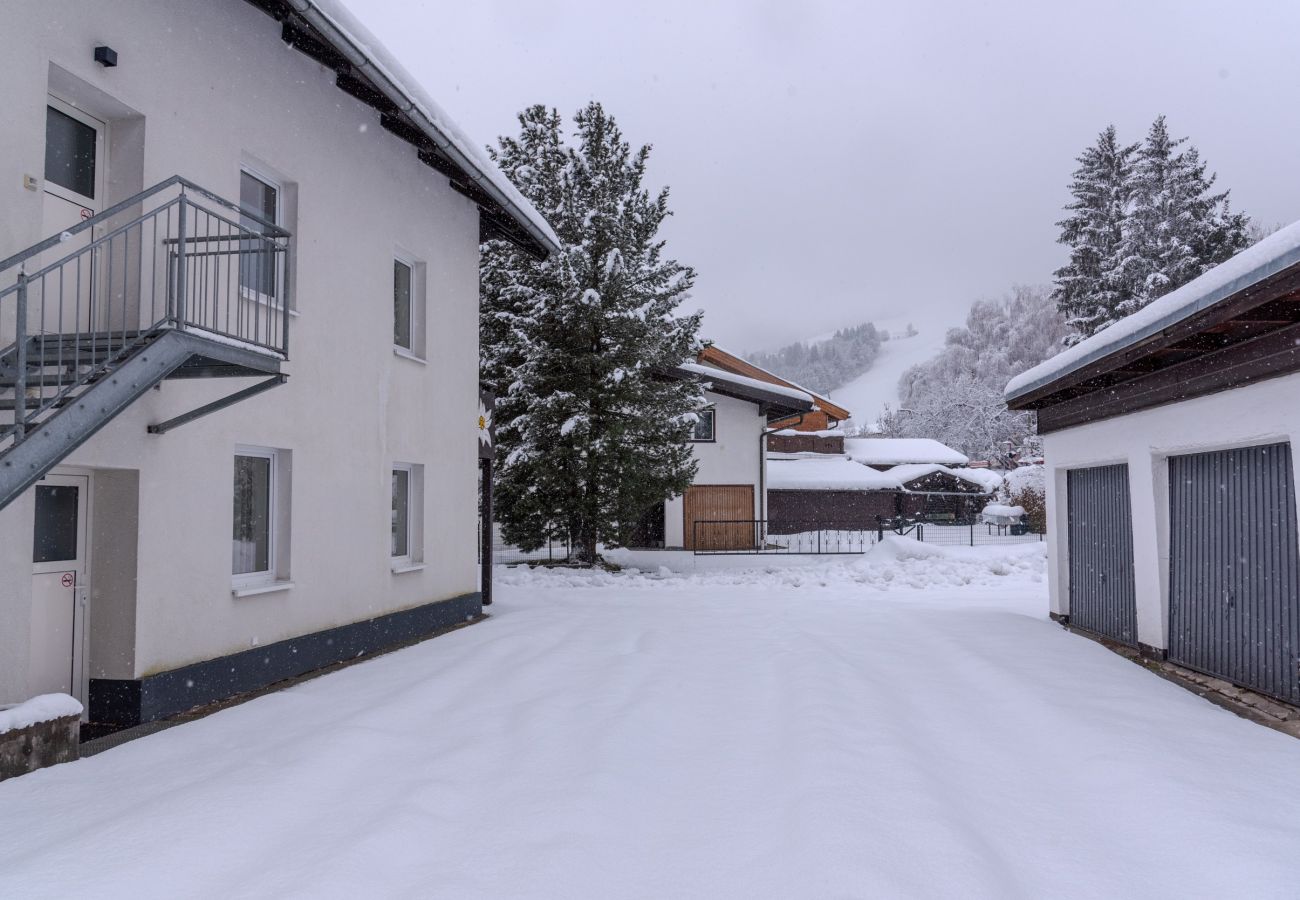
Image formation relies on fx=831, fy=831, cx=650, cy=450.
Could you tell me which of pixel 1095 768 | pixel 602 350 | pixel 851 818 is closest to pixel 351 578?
pixel 851 818

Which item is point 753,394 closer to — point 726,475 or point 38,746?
point 726,475

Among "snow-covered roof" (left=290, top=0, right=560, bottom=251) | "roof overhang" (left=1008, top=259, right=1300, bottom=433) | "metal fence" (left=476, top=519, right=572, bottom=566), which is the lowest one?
"metal fence" (left=476, top=519, right=572, bottom=566)

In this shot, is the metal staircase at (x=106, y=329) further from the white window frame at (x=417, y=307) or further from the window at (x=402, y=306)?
the white window frame at (x=417, y=307)

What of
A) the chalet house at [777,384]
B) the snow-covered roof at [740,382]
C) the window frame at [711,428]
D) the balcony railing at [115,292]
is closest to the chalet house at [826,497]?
the chalet house at [777,384]

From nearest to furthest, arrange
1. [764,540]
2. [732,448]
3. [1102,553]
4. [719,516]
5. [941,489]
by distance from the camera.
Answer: [1102,553]
[764,540]
[719,516]
[732,448]
[941,489]

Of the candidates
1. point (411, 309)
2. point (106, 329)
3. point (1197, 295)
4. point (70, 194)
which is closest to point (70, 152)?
point (70, 194)

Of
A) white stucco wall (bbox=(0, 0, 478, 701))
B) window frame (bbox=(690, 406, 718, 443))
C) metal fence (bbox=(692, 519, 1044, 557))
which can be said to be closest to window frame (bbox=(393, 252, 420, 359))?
white stucco wall (bbox=(0, 0, 478, 701))

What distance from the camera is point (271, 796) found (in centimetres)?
452

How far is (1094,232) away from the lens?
30688 mm

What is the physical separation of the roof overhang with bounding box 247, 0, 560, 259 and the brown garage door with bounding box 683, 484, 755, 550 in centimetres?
1220

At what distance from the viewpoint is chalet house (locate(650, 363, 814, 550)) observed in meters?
23.2

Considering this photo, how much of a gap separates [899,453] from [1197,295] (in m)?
39.8

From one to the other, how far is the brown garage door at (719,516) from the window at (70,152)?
18.3 metres

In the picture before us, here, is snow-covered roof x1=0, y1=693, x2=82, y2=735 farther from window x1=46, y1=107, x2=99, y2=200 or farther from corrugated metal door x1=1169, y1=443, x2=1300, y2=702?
corrugated metal door x1=1169, y1=443, x2=1300, y2=702
